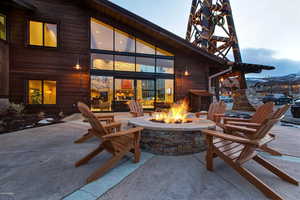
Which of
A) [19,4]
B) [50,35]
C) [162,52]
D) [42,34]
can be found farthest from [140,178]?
[19,4]

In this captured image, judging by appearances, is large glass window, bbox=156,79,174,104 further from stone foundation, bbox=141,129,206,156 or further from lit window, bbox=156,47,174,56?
stone foundation, bbox=141,129,206,156

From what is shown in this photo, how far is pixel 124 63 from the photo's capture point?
8.25 metres

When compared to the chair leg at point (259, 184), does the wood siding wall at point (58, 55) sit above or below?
above

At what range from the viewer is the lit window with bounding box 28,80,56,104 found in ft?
23.2

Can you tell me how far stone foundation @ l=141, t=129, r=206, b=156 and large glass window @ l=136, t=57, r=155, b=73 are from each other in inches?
253

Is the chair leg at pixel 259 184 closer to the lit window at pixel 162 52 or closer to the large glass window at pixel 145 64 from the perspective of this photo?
the large glass window at pixel 145 64

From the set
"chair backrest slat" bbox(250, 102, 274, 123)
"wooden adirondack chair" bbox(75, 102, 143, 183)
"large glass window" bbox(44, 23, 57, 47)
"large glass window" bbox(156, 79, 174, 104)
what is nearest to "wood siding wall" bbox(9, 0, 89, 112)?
"large glass window" bbox(44, 23, 57, 47)

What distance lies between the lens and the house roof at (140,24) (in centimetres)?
725

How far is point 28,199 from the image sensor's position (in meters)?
1.43

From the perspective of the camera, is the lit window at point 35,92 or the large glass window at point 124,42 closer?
the lit window at point 35,92

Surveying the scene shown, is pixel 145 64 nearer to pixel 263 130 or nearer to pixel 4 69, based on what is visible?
pixel 4 69

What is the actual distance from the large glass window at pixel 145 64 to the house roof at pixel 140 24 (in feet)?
5.25

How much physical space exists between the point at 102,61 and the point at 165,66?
4.02 m

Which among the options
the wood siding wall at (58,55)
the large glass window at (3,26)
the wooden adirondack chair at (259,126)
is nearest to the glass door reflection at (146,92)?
the wood siding wall at (58,55)
